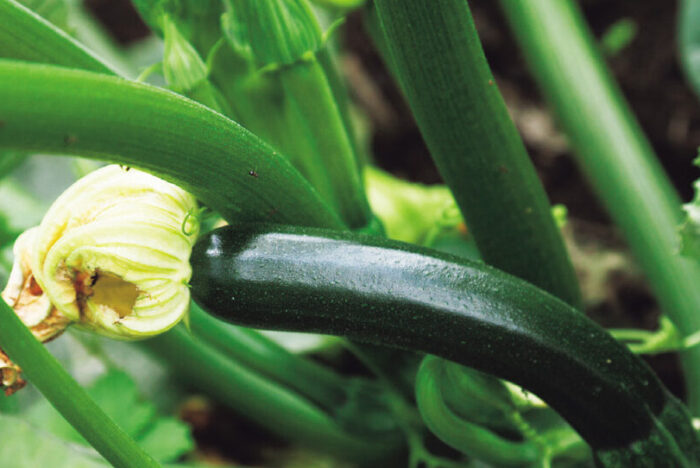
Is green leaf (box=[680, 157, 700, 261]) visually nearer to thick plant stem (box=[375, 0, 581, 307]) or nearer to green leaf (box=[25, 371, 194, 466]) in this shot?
thick plant stem (box=[375, 0, 581, 307])

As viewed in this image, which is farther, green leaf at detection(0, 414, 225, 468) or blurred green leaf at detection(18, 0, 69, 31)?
blurred green leaf at detection(18, 0, 69, 31)

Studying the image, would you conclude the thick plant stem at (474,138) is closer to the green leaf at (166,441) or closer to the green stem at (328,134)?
the green stem at (328,134)

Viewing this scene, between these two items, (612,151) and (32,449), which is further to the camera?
(612,151)

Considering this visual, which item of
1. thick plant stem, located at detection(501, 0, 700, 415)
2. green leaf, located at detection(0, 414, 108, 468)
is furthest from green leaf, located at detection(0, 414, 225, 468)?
thick plant stem, located at detection(501, 0, 700, 415)

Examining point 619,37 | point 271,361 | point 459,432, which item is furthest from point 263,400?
point 619,37

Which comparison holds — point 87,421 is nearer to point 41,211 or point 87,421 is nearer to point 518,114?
point 41,211

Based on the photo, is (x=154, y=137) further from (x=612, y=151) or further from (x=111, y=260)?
(x=612, y=151)
